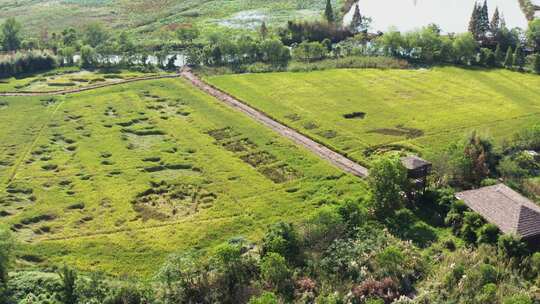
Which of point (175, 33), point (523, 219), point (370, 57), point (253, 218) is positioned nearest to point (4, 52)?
point (175, 33)

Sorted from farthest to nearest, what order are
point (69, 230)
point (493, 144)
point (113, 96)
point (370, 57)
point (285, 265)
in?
point (370, 57) < point (113, 96) < point (493, 144) < point (69, 230) < point (285, 265)

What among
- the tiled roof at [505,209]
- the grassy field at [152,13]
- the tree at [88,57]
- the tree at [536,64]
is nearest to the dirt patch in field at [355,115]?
the tiled roof at [505,209]

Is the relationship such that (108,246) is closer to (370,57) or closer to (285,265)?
(285,265)

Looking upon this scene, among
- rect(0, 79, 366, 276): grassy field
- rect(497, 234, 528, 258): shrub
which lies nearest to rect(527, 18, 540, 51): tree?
rect(0, 79, 366, 276): grassy field

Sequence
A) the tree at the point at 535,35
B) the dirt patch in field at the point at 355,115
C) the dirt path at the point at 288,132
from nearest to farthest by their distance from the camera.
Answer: the dirt path at the point at 288,132, the dirt patch in field at the point at 355,115, the tree at the point at 535,35

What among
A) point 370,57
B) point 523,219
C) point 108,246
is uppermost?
point 370,57

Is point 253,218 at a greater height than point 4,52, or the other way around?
point 4,52

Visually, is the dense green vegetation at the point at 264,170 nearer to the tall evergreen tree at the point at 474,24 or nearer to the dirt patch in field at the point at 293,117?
the dirt patch in field at the point at 293,117

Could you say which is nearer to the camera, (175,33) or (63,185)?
(63,185)
